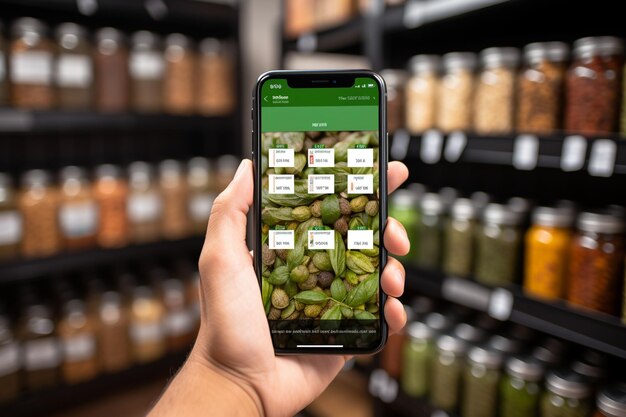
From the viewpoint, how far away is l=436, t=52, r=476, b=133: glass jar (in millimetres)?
1215

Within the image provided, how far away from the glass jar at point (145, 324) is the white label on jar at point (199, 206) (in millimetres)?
316

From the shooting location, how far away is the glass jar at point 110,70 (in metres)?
1.67

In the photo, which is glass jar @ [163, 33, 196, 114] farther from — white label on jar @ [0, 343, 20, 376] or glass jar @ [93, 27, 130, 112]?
white label on jar @ [0, 343, 20, 376]

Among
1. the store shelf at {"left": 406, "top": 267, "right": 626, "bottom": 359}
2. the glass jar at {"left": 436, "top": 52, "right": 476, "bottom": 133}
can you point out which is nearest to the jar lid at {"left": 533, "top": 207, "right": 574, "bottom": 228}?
the store shelf at {"left": 406, "top": 267, "right": 626, "bottom": 359}

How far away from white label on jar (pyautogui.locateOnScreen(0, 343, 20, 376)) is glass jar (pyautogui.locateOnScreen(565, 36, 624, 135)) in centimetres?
161

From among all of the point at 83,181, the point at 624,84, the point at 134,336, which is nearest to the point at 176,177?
the point at 83,181

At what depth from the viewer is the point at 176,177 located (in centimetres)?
185

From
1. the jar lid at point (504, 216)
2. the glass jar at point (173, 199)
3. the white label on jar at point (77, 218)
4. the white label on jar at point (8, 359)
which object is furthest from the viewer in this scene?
the glass jar at point (173, 199)

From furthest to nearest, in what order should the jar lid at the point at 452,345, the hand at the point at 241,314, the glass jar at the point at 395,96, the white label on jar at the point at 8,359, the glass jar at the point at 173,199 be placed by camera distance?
the glass jar at the point at 173,199 < the white label on jar at the point at 8,359 < the glass jar at the point at 395,96 < the jar lid at the point at 452,345 < the hand at the point at 241,314

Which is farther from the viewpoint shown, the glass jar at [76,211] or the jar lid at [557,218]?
the glass jar at [76,211]

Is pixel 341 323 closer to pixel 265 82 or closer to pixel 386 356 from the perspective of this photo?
pixel 265 82

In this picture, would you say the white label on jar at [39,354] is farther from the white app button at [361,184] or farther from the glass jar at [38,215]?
the white app button at [361,184]

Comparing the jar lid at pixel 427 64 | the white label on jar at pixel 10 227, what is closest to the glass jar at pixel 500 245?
the jar lid at pixel 427 64

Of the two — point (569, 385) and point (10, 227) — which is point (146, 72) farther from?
point (569, 385)
